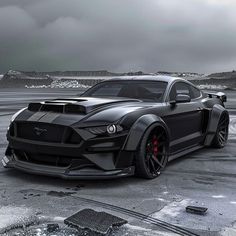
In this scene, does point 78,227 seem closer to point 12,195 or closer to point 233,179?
point 12,195

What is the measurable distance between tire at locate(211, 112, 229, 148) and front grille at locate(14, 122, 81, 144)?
3620 mm

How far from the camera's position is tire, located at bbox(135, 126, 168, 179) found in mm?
5883

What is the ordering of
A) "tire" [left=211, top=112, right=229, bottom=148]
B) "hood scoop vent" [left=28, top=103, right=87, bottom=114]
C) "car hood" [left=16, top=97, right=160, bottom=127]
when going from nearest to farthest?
"car hood" [left=16, top=97, right=160, bottom=127], "hood scoop vent" [left=28, top=103, right=87, bottom=114], "tire" [left=211, top=112, right=229, bottom=148]

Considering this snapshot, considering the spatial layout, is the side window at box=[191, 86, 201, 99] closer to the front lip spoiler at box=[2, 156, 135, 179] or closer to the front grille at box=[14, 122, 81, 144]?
the front lip spoiler at box=[2, 156, 135, 179]

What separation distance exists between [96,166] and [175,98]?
2090 mm

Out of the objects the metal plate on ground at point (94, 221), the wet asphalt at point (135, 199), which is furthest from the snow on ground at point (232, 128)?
the metal plate on ground at point (94, 221)

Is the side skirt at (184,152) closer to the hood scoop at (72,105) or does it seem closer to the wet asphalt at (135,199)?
the wet asphalt at (135,199)

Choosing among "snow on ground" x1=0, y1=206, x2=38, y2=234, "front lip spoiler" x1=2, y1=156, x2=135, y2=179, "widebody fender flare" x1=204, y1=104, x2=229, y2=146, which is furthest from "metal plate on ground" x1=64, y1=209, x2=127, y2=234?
"widebody fender flare" x1=204, y1=104, x2=229, y2=146

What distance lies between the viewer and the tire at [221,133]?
838 cm

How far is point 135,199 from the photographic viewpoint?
5148mm

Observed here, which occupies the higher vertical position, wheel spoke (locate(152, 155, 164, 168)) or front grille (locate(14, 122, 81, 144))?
front grille (locate(14, 122, 81, 144))

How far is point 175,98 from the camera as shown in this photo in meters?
7.07

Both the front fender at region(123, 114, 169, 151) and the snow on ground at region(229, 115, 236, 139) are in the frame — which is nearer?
the front fender at region(123, 114, 169, 151)

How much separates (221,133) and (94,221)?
492 cm
